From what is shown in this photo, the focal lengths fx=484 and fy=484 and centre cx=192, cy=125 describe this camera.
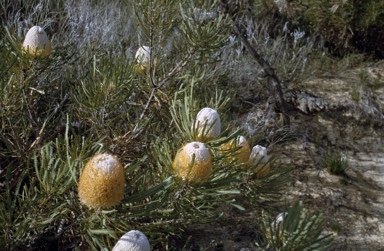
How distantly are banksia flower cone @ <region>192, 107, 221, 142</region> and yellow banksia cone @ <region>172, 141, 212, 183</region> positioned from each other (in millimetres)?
71

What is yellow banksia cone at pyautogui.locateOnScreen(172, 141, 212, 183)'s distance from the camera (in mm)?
813

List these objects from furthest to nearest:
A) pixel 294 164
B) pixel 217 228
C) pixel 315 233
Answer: pixel 294 164 → pixel 217 228 → pixel 315 233

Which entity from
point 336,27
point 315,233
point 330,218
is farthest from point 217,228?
point 336,27

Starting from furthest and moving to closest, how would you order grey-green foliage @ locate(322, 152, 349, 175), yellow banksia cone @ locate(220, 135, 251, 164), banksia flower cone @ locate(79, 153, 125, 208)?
grey-green foliage @ locate(322, 152, 349, 175) < yellow banksia cone @ locate(220, 135, 251, 164) < banksia flower cone @ locate(79, 153, 125, 208)

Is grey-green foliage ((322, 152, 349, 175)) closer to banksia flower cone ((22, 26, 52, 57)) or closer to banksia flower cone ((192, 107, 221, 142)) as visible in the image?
banksia flower cone ((192, 107, 221, 142))

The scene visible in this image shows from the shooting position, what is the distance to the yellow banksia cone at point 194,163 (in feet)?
2.67

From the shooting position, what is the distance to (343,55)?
12.3ft

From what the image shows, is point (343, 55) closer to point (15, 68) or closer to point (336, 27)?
point (336, 27)

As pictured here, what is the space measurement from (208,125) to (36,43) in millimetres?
458

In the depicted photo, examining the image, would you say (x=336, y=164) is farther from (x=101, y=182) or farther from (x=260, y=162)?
(x=101, y=182)

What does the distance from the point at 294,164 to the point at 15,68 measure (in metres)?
1.32

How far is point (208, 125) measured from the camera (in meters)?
0.90

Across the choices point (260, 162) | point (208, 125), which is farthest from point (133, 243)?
point (260, 162)

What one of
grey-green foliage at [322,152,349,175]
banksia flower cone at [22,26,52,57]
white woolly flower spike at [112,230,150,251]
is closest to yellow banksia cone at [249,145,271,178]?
white woolly flower spike at [112,230,150,251]
